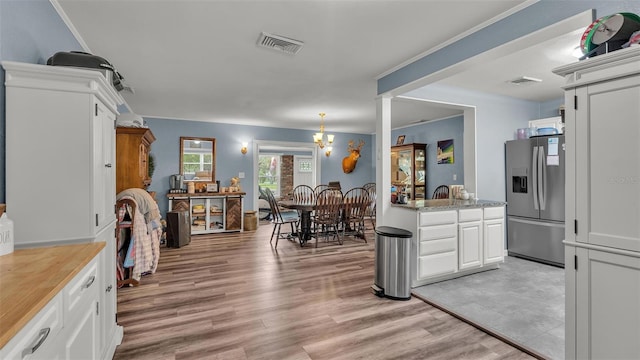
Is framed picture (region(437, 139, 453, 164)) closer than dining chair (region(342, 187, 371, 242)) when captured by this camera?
No

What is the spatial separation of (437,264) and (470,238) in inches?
22.7

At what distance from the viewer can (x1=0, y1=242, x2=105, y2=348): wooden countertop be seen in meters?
0.81

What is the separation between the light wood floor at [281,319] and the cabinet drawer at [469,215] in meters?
1.16

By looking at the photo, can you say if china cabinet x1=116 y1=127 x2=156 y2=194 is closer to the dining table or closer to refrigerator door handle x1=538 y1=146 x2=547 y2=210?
the dining table

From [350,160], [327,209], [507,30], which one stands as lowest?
[327,209]

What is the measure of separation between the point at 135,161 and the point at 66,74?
7.75 feet

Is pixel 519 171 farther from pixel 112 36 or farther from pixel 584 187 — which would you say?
pixel 112 36

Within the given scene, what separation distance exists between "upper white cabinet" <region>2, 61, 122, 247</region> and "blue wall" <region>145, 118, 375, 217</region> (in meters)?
5.25

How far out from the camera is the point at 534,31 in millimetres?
2066

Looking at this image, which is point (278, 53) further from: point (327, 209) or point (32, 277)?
point (327, 209)

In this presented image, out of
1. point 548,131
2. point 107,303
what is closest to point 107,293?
point 107,303

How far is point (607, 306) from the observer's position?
148 cm

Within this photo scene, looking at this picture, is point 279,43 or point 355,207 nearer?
point 279,43

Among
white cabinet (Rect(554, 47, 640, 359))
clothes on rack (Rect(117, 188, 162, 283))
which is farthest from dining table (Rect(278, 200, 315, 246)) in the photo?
white cabinet (Rect(554, 47, 640, 359))
